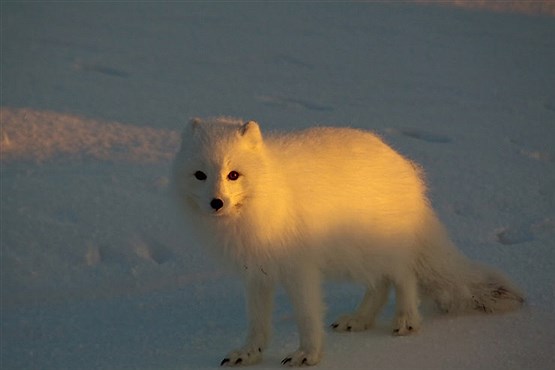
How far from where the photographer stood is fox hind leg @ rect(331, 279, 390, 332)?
270 cm

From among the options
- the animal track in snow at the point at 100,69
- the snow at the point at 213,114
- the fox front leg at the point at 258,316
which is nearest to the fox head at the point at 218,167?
the snow at the point at 213,114

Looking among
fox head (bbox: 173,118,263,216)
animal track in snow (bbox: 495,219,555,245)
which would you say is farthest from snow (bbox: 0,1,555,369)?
fox head (bbox: 173,118,263,216)

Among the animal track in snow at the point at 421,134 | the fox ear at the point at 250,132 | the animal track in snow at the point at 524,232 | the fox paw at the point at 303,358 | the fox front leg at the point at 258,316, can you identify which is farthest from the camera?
the animal track in snow at the point at 421,134

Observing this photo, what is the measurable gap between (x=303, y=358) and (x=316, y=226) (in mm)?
400

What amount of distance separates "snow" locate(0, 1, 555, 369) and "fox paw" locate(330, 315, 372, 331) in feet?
0.16

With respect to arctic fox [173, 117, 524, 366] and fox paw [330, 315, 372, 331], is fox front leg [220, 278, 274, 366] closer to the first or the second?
arctic fox [173, 117, 524, 366]

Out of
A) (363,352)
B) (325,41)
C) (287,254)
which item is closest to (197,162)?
(287,254)

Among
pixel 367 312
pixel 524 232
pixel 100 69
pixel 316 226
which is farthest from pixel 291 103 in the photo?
pixel 316 226

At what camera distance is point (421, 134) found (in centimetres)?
459

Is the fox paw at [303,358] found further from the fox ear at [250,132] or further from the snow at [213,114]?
the fox ear at [250,132]

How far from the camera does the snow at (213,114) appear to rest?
2.63 m

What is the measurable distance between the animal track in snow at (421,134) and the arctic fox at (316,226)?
1.73 m

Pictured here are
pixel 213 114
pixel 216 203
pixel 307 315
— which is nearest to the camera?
pixel 216 203

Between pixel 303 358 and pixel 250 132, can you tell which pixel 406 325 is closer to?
pixel 303 358
